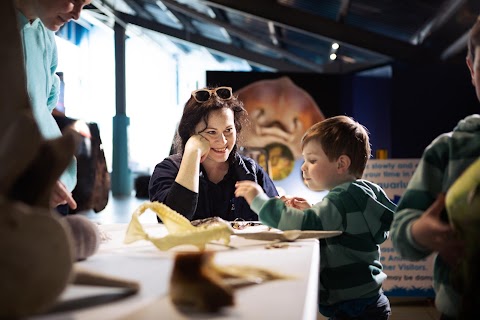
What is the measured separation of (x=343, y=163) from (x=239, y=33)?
923 cm

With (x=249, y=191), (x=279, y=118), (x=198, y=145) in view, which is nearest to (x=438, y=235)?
(x=249, y=191)

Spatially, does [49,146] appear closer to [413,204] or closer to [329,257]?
[413,204]

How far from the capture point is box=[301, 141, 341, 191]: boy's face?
1929 mm

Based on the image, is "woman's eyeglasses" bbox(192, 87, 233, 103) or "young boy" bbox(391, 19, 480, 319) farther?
"woman's eyeglasses" bbox(192, 87, 233, 103)

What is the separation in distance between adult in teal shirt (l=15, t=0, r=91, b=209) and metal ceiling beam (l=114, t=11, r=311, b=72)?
10711mm

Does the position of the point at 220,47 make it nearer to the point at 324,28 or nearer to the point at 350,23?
the point at 350,23

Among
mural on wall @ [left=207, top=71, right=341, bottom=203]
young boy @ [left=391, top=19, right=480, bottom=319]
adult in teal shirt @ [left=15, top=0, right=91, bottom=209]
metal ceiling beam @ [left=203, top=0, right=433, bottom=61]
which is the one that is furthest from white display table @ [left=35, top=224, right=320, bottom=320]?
metal ceiling beam @ [left=203, top=0, right=433, bottom=61]

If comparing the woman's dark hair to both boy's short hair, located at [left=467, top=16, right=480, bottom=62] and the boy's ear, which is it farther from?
boy's short hair, located at [left=467, top=16, right=480, bottom=62]

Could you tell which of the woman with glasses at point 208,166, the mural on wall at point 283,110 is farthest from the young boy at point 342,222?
the mural on wall at point 283,110

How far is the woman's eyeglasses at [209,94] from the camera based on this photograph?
2473 millimetres

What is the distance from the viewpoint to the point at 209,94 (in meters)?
2.50

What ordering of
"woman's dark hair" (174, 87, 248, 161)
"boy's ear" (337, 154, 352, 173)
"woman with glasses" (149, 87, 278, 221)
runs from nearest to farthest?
"boy's ear" (337, 154, 352, 173), "woman with glasses" (149, 87, 278, 221), "woman's dark hair" (174, 87, 248, 161)

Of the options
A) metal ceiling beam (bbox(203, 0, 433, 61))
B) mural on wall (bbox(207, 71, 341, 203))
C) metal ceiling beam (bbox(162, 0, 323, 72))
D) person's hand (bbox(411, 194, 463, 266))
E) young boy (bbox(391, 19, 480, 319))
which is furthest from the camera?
metal ceiling beam (bbox(162, 0, 323, 72))

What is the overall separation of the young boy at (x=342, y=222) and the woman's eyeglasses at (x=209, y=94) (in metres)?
0.69
